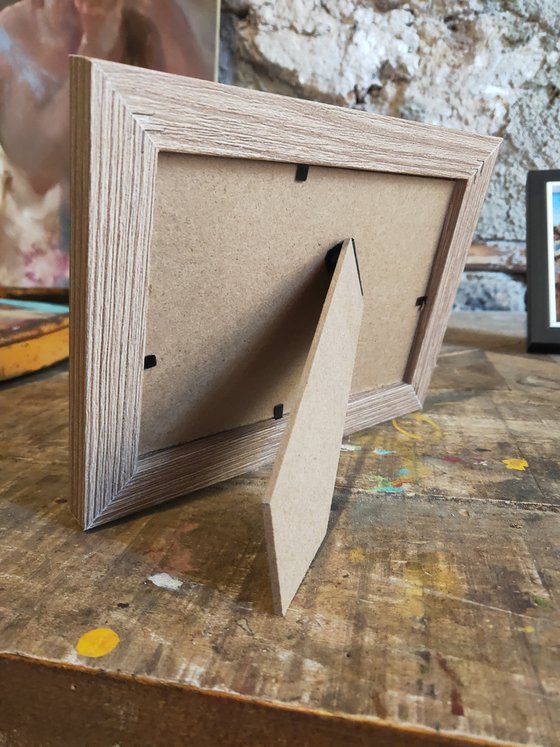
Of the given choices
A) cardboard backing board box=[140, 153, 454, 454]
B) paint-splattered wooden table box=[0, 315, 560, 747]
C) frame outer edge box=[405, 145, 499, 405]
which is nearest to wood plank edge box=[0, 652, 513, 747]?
paint-splattered wooden table box=[0, 315, 560, 747]

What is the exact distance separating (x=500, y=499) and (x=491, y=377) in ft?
1.65

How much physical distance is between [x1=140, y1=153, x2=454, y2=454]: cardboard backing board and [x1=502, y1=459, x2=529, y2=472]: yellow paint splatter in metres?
0.22

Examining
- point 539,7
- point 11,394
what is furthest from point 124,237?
point 539,7

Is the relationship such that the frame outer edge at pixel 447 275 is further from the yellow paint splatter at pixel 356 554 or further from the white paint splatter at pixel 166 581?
the white paint splatter at pixel 166 581

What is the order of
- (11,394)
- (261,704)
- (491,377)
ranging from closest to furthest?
(261,704), (11,394), (491,377)

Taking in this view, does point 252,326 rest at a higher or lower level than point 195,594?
higher

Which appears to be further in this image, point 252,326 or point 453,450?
point 453,450

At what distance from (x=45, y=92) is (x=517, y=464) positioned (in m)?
1.08

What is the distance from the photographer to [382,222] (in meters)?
0.74

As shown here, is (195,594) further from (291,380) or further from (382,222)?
(382,222)

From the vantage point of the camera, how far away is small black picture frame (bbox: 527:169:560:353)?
1314 mm

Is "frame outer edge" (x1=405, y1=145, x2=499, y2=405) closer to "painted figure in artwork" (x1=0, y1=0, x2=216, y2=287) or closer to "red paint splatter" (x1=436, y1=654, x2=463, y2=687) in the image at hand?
"red paint splatter" (x1=436, y1=654, x2=463, y2=687)

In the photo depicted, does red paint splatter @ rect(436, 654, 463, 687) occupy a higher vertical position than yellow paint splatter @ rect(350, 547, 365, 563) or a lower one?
higher

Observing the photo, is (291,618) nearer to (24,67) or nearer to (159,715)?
(159,715)
